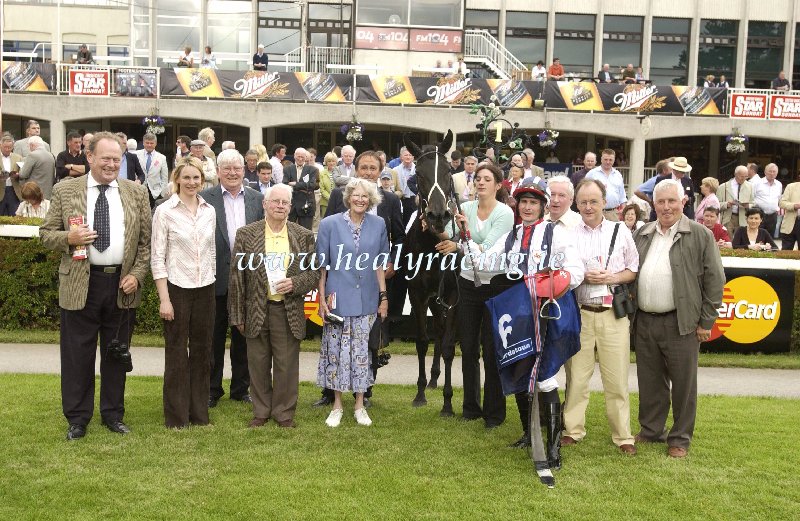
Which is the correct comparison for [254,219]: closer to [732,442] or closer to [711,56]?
[732,442]

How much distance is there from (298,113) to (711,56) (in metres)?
19.9

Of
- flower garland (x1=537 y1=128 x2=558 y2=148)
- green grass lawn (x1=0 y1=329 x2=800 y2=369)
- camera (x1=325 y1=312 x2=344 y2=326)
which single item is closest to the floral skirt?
camera (x1=325 y1=312 x2=344 y2=326)

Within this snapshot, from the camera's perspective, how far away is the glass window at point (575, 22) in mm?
35531

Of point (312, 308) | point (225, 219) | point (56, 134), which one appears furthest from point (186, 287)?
point (56, 134)

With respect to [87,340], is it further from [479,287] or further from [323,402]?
[479,287]

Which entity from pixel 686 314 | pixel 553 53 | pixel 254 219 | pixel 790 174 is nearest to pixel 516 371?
pixel 686 314

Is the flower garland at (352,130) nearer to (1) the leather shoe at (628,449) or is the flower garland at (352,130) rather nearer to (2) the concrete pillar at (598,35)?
(2) the concrete pillar at (598,35)

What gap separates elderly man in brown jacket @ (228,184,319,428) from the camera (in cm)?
661

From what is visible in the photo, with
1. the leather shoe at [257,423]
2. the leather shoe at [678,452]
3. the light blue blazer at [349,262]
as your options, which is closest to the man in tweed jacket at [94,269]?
the leather shoe at [257,423]

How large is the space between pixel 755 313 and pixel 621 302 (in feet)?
17.0

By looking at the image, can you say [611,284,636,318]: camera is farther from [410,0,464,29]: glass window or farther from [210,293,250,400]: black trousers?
[410,0,464,29]: glass window

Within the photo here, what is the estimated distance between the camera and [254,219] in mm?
7219

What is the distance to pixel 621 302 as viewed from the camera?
6.11 meters

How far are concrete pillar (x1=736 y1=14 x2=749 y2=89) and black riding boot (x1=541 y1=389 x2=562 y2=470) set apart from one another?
33.8 m
